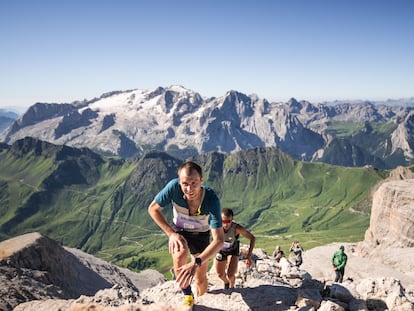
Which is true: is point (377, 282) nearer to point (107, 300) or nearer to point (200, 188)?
point (200, 188)

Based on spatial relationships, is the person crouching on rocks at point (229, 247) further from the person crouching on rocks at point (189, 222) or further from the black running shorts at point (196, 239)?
the black running shorts at point (196, 239)

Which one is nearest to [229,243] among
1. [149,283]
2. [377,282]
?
[377,282]

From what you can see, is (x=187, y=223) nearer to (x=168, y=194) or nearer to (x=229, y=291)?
(x=168, y=194)

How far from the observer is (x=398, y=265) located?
162ft

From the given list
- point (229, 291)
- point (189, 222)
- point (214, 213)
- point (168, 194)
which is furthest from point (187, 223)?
point (229, 291)

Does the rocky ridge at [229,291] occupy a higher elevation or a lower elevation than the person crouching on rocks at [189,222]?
lower

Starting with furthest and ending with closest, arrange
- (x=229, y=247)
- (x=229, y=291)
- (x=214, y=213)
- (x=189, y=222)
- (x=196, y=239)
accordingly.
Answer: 1. (x=229, y=247)
2. (x=229, y=291)
3. (x=196, y=239)
4. (x=189, y=222)
5. (x=214, y=213)

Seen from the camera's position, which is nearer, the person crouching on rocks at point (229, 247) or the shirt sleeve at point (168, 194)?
the shirt sleeve at point (168, 194)

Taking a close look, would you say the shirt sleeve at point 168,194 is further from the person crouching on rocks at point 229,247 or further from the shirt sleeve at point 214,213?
the person crouching on rocks at point 229,247

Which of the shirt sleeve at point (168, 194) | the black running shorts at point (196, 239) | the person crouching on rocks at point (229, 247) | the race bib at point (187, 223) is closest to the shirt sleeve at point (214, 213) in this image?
the race bib at point (187, 223)

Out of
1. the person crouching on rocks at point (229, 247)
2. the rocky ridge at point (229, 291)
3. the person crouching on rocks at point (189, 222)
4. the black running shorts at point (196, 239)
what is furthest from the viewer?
the person crouching on rocks at point (229, 247)

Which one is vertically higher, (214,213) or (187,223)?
(214,213)

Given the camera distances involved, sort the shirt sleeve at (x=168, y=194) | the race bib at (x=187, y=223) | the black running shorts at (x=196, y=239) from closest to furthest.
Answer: the shirt sleeve at (x=168, y=194) < the race bib at (x=187, y=223) < the black running shorts at (x=196, y=239)

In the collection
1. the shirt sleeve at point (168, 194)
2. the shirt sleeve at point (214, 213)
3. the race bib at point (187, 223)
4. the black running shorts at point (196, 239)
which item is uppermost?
the shirt sleeve at point (168, 194)
